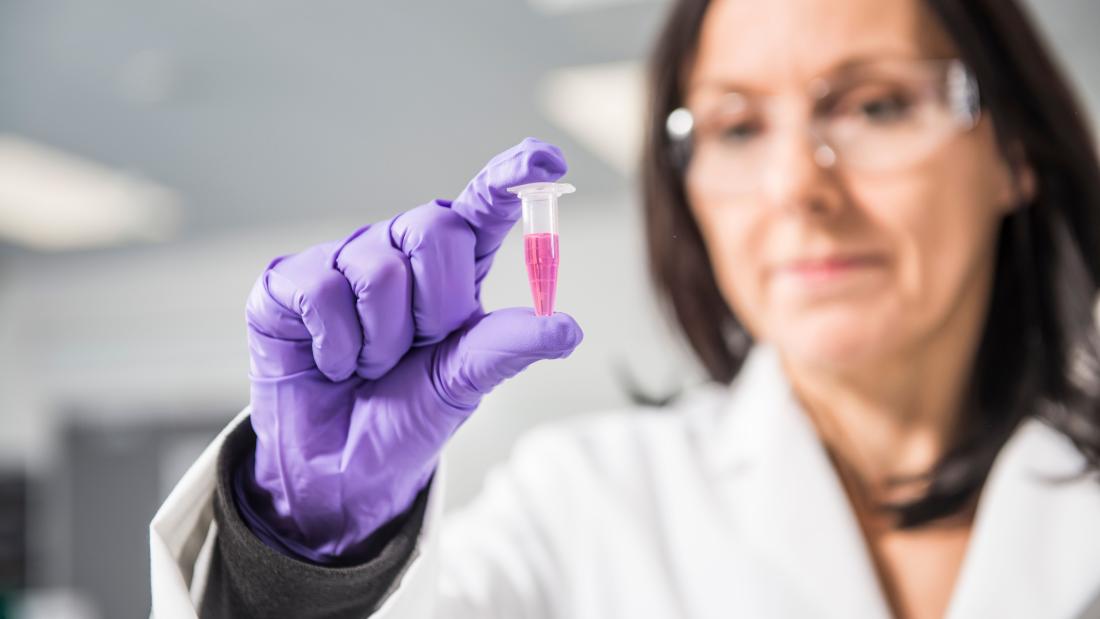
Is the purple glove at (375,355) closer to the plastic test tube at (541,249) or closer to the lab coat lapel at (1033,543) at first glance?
the plastic test tube at (541,249)

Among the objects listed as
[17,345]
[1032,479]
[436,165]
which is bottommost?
[17,345]

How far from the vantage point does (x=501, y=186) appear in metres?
0.52

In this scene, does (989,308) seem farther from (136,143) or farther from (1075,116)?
(136,143)

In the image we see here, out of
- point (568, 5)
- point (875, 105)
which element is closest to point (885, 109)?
point (875, 105)

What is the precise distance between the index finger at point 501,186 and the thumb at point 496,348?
0.18 feet

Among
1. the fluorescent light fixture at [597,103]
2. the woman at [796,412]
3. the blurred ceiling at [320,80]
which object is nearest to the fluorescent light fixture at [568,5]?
the blurred ceiling at [320,80]

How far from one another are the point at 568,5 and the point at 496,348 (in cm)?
231

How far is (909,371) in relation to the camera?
3.26 feet

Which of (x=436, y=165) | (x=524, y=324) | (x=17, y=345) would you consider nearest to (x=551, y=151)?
(x=524, y=324)

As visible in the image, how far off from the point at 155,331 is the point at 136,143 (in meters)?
2.21

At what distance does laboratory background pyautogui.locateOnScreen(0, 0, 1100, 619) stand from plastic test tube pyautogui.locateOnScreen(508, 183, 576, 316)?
351 millimetres

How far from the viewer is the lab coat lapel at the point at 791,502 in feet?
3.05

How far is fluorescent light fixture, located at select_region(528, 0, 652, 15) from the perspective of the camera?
262cm

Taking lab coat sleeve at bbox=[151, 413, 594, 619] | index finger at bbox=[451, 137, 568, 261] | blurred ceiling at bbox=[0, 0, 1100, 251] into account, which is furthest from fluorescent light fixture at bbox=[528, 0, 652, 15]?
index finger at bbox=[451, 137, 568, 261]
